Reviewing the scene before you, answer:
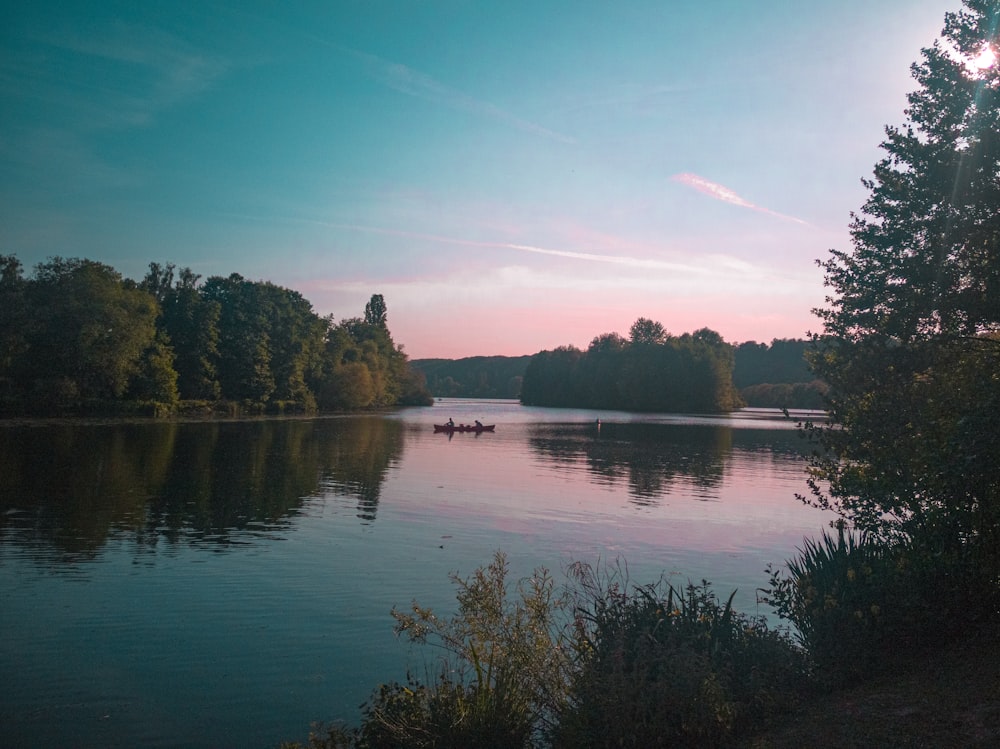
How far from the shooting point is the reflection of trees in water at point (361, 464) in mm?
27328

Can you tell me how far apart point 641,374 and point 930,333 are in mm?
144104

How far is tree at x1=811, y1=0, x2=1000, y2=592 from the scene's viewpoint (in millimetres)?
9203

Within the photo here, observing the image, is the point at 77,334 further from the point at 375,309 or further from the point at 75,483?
the point at 375,309

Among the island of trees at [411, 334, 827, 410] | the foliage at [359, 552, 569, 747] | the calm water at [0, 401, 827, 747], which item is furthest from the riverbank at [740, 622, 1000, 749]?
the island of trees at [411, 334, 827, 410]

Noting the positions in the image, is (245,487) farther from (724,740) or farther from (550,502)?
(724,740)

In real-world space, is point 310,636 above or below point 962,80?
below

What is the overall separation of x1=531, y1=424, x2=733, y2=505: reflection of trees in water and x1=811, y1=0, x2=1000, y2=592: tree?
15237mm

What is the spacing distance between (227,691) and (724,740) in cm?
610

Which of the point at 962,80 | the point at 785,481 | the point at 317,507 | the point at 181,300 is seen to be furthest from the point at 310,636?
the point at 181,300

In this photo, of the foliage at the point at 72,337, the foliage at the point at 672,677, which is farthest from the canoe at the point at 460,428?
the foliage at the point at 672,677

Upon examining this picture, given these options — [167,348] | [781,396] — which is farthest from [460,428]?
[781,396]

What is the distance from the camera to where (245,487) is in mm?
27594

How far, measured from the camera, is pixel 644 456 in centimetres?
4869

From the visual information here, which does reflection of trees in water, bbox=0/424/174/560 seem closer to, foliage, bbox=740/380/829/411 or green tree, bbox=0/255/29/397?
green tree, bbox=0/255/29/397
